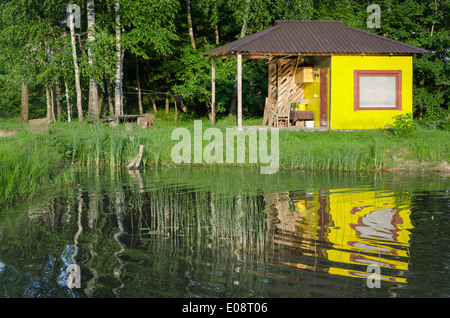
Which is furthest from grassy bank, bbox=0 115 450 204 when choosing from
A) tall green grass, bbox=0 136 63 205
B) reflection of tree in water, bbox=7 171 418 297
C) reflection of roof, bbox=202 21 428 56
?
reflection of tree in water, bbox=7 171 418 297

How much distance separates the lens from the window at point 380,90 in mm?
20562

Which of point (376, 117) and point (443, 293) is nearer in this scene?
point (443, 293)

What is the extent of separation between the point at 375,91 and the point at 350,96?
97cm

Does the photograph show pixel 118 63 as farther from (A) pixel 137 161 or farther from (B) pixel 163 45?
(A) pixel 137 161

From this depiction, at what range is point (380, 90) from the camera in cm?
2067

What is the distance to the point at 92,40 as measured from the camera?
22.1 meters

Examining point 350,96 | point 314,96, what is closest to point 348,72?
point 350,96

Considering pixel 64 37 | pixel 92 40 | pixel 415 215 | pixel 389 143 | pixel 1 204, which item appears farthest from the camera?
pixel 64 37

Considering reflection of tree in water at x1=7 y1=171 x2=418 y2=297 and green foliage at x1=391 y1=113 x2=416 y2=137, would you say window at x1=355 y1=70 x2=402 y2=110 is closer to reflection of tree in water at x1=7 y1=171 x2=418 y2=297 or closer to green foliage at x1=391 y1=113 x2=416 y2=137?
green foliage at x1=391 y1=113 x2=416 y2=137

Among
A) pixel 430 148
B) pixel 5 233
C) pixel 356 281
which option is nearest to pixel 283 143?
pixel 430 148

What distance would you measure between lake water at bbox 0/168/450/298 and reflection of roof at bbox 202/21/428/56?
8.17 m

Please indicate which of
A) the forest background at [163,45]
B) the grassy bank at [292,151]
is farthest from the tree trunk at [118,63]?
the grassy bank at [292,151]

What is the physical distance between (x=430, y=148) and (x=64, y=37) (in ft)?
50.3

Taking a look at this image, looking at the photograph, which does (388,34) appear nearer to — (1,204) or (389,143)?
(389,143)
